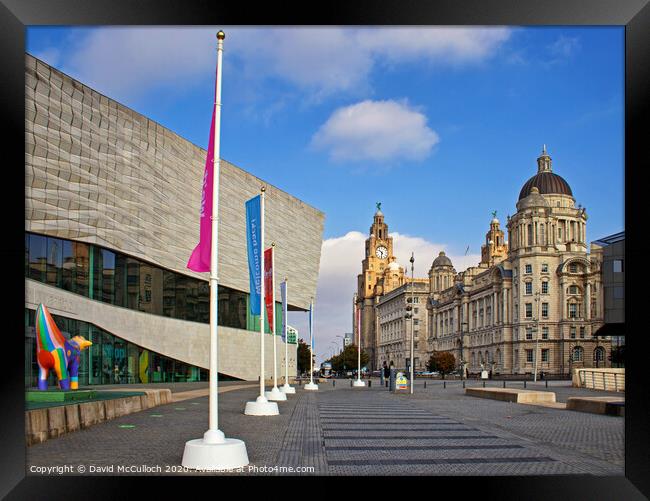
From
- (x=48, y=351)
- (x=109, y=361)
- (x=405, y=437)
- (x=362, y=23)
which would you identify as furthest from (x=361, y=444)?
(x=109, y=361)

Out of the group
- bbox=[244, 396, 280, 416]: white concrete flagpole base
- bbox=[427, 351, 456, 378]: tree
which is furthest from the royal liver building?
bbox=[244, 396, 280, 416]: white concrete flagpole base

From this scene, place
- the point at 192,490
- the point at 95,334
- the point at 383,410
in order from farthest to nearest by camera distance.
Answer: the point at 95,334 → the point at 383,410 → the point at 192,490

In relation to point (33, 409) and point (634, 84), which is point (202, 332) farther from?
point (634, 84)

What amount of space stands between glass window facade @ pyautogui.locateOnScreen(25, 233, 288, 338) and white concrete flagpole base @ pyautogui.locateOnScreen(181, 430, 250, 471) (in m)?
20.4

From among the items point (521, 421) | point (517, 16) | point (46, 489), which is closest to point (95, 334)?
point (521, 421)

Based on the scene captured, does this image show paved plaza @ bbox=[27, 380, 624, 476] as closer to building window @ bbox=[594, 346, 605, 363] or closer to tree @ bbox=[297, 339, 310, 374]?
building window @ bbox=[594, 346, 605, 363]

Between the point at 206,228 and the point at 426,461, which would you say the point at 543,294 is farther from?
the point at 206,228

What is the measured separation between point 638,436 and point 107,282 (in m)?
34.1

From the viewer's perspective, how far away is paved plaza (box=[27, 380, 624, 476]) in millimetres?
11055

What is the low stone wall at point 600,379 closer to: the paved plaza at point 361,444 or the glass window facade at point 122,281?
the paved plaza at point 361,444

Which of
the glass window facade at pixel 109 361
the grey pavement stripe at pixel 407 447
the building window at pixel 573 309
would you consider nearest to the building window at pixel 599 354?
the building window at pixel 573 309

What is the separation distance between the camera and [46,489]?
9.66 m

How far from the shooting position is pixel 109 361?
132 ft

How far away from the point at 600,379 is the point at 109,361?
28.7 metres
